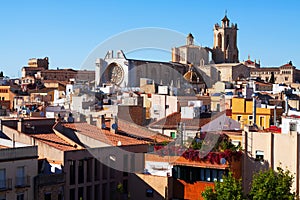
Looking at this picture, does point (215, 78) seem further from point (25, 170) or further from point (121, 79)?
point (25, 170)

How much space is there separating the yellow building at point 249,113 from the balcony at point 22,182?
1105 centimetres

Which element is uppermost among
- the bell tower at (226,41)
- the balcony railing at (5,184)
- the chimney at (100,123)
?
the bell tower at (226,41)

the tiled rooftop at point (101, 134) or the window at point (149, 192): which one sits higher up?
the tiled rooftop at point (101, 134)

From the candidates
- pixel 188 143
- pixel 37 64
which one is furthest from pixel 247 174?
pixel 37 64

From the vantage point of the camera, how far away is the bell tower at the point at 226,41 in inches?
3878

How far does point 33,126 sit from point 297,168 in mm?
9625

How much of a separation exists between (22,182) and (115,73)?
172ft

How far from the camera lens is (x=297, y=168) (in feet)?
60.3

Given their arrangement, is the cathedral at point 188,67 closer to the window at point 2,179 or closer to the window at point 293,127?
the window at point 293,127

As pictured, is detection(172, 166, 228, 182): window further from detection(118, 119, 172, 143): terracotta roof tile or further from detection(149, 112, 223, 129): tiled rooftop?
detection(149, 112, 223, 129): tiled rooftop

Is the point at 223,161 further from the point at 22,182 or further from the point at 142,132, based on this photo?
the point at 142,132

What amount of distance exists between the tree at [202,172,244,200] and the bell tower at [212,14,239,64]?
81.6 m

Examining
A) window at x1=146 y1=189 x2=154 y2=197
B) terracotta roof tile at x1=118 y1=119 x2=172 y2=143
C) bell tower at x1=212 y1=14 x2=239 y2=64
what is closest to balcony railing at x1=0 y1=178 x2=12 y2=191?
window at x1=146 y1=189 x2=154 y2=197

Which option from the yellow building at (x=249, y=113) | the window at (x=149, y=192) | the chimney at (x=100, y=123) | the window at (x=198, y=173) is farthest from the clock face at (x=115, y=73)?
the window at (x=198, y=173)
